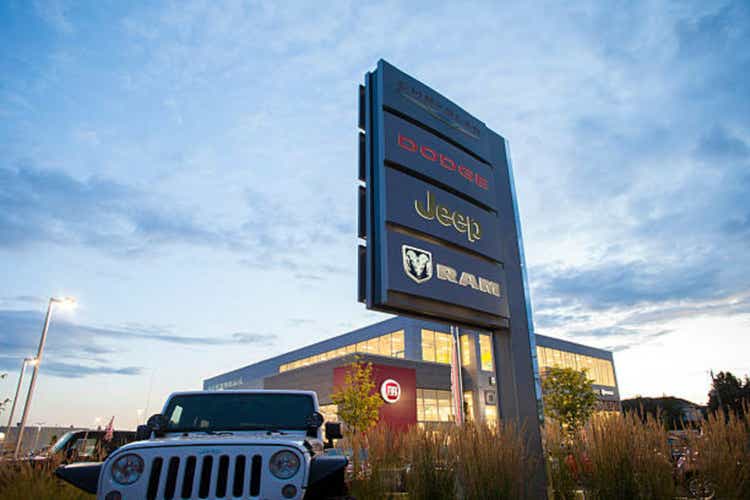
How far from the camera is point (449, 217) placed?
28.7 feet

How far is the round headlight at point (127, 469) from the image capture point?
11.0 feet

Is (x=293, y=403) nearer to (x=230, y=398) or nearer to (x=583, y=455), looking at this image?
(x=230, y=398)

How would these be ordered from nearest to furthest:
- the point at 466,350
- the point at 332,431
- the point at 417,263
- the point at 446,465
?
1. the point at 332,431
2. the point at 446,465
3. the point at 417,263
4. the point at 466,350

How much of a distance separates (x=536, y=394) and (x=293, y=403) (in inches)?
214

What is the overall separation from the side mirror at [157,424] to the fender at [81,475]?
1.08 metres

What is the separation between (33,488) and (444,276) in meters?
6.34

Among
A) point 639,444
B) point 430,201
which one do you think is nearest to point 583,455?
point 639,444

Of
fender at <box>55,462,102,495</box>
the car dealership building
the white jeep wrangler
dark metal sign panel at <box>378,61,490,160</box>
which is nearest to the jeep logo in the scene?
dark metal sign panel at <box>378,61,490,160</box>

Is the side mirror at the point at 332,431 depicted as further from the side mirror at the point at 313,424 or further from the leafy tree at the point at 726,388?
the leafy tree at the point at 726,388

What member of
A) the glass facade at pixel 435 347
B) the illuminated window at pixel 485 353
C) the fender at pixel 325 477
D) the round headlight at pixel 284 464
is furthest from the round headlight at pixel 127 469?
the glass facade at pixel 435 347

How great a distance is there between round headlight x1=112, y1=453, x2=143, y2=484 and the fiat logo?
26.5m

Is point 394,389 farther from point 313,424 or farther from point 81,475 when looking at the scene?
point 81,475

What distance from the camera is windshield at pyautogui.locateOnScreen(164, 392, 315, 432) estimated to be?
16.5 ft

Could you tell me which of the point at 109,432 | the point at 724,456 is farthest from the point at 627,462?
the point at 109,432
